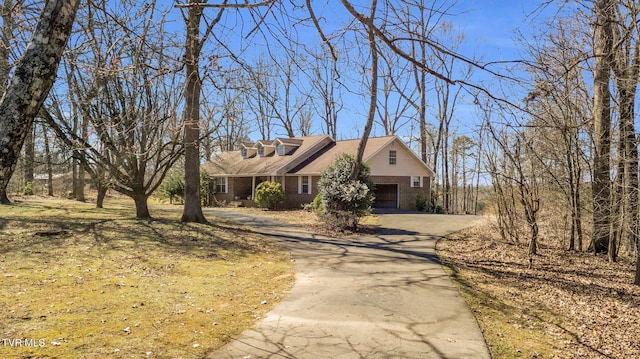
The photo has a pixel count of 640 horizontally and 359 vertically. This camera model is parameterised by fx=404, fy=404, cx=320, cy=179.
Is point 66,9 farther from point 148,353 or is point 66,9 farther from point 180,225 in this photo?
point 180,225

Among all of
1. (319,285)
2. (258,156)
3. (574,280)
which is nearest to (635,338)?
(574,280)

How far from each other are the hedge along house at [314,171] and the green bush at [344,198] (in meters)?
8.09

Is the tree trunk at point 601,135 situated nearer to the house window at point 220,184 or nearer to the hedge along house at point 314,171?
the hedge along house at point 314,171

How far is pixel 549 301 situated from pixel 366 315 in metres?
3.52

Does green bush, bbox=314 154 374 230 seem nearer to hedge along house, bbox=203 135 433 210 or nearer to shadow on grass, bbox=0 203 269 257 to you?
shadow on grass, bbox=0 203 269 257

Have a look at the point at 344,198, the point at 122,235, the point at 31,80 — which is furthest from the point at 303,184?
the point at 31,80

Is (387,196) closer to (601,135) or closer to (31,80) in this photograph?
(601,135)

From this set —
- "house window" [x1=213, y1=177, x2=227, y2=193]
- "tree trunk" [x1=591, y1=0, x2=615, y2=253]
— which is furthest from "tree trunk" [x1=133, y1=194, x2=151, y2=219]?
"house window" [x1=213, y1=177, x2=227, y2=193]

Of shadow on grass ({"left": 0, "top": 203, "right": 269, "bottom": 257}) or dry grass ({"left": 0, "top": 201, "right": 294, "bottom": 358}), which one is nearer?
dry grass ({"left": 0, "top": 201, "right": 294, "bottom": 358})

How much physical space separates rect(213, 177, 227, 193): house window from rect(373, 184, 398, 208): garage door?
11907 mm

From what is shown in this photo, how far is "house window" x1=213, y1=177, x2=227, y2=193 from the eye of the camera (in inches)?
1238

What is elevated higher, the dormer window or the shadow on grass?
the dormer window

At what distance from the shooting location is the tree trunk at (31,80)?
231 cm

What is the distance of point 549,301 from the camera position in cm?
686
